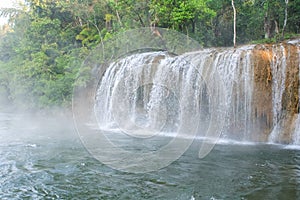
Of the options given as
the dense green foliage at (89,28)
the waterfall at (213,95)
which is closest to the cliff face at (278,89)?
the waterfall at (213,95)

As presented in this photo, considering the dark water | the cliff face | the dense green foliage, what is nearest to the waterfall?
the cliff face

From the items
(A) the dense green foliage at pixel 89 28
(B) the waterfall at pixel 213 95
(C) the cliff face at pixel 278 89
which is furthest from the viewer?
(A) the dense green foliage at pixel 89 28

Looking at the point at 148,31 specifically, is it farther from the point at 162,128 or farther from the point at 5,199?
the point at 5,199

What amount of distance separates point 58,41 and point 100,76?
8193 millimetres

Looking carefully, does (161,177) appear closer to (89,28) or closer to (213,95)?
(213,95)

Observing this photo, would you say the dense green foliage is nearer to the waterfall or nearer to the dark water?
the waterfall

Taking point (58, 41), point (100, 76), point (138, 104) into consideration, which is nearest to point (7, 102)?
point (58, 41)

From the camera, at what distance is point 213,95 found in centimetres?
1109

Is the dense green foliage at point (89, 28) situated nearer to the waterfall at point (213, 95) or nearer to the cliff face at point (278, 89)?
the waterfall at point (213, 95)

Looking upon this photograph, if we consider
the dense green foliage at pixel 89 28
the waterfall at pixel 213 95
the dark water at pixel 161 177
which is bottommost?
the dark water at pixel 161 177

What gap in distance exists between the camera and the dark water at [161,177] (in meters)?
5.08

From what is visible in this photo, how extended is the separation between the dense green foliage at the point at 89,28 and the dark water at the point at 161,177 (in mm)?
9967

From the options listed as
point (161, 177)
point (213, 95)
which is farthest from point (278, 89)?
point (161, 177)

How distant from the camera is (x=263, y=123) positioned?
393 inches
